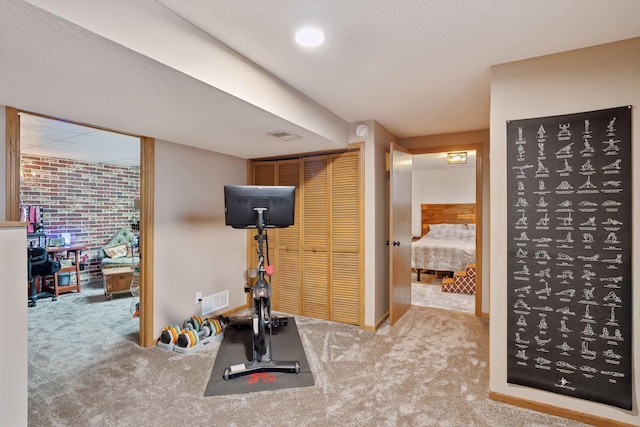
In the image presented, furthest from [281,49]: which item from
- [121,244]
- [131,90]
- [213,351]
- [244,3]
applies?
[121,244]

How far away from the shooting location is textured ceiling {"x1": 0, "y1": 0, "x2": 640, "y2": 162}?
1.39m

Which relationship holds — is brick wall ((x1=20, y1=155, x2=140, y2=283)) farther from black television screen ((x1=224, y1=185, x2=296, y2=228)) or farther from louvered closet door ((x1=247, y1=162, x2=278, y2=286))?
black television screen ((x1=224, y1=185, x2=296, y2=228))

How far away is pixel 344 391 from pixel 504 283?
132cm

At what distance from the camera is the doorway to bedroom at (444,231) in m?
4.99

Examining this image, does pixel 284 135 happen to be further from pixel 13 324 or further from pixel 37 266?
pixel 37 266

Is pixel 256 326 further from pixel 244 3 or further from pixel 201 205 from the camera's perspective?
pixel 244 3

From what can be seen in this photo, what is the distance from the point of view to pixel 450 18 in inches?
65.4

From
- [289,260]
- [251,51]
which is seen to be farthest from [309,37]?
[289,260]

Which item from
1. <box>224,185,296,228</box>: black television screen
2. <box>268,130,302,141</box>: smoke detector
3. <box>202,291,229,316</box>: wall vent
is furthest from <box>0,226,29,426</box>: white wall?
<box>202,291,229,316</box>: wall vent

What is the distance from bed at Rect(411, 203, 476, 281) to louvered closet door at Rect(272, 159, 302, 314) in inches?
118

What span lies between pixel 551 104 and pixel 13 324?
3.00m

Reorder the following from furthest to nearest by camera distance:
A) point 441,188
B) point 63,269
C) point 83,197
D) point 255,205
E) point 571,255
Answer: point 441,188 < point 83,197 < point 63,269 < point 255,205 < point 571,255

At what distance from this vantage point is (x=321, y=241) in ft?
12.4

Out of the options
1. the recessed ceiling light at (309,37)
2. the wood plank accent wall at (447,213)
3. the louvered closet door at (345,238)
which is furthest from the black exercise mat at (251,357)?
the wood plank accent wall at (447,213)
